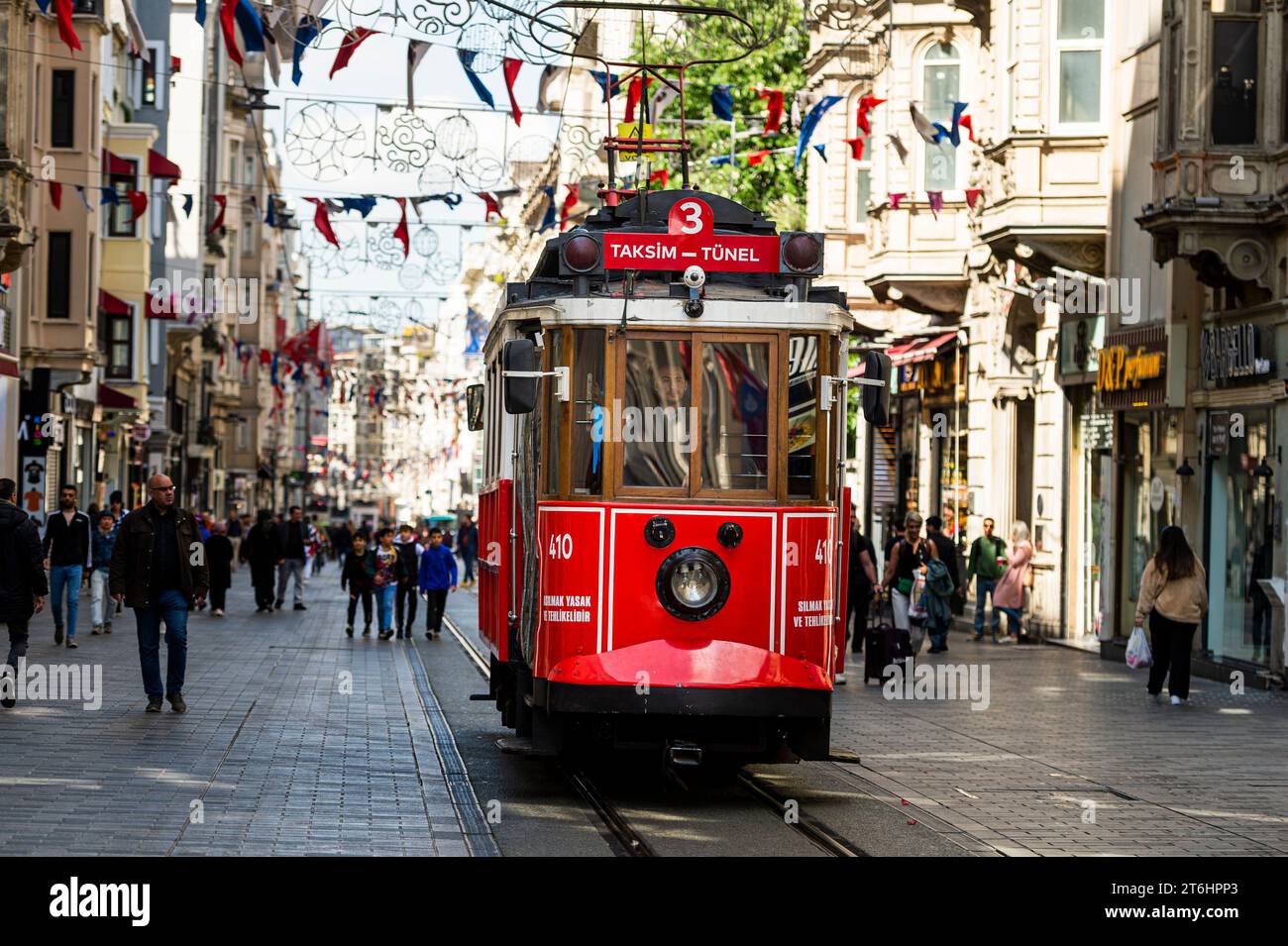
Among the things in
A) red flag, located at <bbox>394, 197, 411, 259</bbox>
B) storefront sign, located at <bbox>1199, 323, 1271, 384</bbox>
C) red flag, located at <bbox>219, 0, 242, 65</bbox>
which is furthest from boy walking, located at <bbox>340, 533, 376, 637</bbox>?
storefront sign, located at <bbox>1199, 323, 1271, 384</bbox>

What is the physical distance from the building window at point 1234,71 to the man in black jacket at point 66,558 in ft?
45.6

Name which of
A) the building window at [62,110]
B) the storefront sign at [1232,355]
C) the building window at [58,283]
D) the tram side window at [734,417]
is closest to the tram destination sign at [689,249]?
the tram side window at [734,417]

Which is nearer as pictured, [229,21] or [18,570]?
[18,570]

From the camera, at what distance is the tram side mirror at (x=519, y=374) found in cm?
1239

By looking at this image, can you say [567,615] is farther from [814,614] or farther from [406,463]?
[406,463]

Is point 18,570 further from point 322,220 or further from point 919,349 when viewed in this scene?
point 919,349

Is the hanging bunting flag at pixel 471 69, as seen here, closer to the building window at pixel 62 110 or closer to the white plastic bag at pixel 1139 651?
the white plastic bag at pixel 1139 651

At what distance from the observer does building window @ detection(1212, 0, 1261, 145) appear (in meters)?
23.6

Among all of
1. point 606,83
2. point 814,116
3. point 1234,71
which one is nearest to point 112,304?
point 814,116

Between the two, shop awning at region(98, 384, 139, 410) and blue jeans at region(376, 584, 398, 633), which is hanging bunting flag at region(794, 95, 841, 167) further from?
shop awning at region(98, 384, 139, 410)

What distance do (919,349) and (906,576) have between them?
1384 centimetres

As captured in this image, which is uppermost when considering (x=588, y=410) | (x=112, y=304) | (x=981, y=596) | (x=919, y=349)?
(x=112, y=304)

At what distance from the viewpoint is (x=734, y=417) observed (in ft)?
41.8
